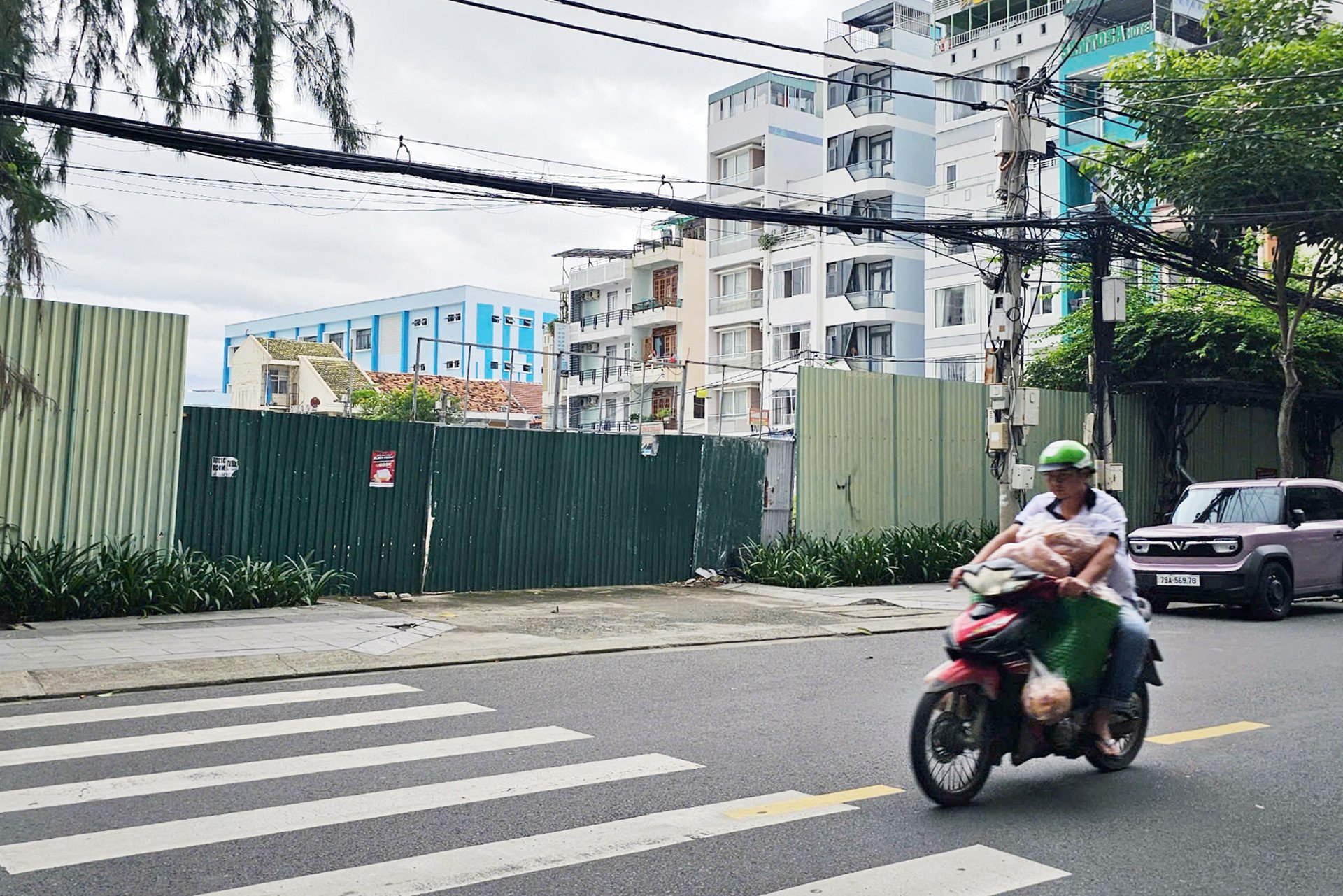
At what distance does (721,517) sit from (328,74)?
8.52 m

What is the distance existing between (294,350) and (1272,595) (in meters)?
60.4

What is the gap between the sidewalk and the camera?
9.61m

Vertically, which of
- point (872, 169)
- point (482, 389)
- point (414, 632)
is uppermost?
point (872, 169)

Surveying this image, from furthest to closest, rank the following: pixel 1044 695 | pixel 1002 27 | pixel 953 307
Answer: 1. pixel 1002 27
2. pixel 953 307
3. pixel 1044 695

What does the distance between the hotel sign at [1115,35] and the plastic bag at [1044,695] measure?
3678cm

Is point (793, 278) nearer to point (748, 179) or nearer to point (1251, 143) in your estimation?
point (748, 179)

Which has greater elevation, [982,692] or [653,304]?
[653,304]

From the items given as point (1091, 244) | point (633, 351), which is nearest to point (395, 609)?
point (1091, 244)

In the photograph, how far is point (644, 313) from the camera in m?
58.0

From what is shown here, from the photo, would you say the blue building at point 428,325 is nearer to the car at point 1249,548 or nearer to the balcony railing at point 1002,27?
the balcony railing at point 1002,27

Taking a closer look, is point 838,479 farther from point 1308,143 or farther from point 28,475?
point 28,475

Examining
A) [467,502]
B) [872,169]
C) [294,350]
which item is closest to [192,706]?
[467,502]

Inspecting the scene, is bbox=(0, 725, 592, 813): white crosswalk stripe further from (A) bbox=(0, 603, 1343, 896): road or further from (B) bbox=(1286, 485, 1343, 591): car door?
(B) bbox=(1286, 485, 1343, 591): car door

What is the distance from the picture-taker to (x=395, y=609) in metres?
13.6
